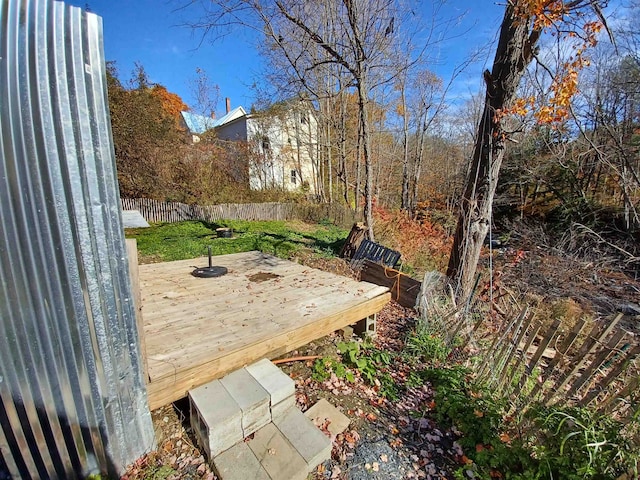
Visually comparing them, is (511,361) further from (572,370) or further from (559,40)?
(559,40)

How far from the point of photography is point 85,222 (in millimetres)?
1183

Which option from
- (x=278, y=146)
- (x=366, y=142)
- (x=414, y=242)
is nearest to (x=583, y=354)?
(x=366, y=142)

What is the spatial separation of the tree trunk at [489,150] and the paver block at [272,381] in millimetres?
2846

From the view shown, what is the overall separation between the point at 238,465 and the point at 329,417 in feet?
2.36

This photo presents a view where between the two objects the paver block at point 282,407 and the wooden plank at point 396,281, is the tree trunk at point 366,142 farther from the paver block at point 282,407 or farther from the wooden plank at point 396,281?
the paver block at point 282,407

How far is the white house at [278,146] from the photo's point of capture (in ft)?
51.1

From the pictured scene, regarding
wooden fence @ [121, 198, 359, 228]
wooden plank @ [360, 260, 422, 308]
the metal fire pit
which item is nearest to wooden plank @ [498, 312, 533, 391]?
wooden plank @ [360, 260, 422, 308]

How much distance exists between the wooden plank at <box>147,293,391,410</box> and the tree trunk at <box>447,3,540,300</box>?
→ 6.70ft

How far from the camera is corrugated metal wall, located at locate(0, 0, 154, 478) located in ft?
3.36

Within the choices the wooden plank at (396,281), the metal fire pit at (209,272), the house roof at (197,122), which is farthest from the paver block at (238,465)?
the house roof at (197,122)

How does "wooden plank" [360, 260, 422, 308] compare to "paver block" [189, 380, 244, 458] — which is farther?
"wooden plank" [360, 260, 422, 308]

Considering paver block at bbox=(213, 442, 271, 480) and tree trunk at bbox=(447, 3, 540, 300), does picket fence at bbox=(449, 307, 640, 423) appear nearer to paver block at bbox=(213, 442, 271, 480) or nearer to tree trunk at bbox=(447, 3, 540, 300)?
tree trunk at bbox=(447, 3, 540, 300)

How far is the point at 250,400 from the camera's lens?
1.72 meters

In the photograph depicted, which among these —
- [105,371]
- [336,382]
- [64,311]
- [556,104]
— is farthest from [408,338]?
[556,104]
